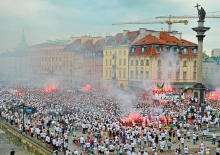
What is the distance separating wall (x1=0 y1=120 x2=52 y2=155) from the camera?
2222cm

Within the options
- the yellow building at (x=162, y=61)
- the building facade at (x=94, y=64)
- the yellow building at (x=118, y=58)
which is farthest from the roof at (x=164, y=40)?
the building facade at (x=94, y=64)

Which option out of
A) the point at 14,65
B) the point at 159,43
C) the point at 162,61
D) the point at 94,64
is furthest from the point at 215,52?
the point at 14,65

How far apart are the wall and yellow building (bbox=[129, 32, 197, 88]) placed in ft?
102

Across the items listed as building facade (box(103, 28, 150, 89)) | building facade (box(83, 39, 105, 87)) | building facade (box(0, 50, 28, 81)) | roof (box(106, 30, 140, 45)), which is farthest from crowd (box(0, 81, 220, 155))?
building facade (box(0, 50, 28, 81))

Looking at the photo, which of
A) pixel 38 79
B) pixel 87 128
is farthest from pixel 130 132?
pixel 38 79

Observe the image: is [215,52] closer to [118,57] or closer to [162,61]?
[118,57]

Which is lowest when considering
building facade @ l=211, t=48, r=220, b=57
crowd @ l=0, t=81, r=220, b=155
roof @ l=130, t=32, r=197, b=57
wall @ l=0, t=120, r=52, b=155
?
wall @ l=0, t=120, r=52, b=155

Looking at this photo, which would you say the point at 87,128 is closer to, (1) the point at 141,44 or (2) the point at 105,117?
(2) the point at 105,117

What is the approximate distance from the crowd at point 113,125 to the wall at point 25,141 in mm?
449

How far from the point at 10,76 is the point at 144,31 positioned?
1888 inches

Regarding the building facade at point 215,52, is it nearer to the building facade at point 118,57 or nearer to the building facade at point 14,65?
the building facade at point 118,57

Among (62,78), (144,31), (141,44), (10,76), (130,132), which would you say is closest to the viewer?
(130,132)

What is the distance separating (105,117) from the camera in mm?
27188

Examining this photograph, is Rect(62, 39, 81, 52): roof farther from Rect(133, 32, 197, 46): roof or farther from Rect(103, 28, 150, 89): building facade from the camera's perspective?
Rect(133, 32, 197, 46): roof
